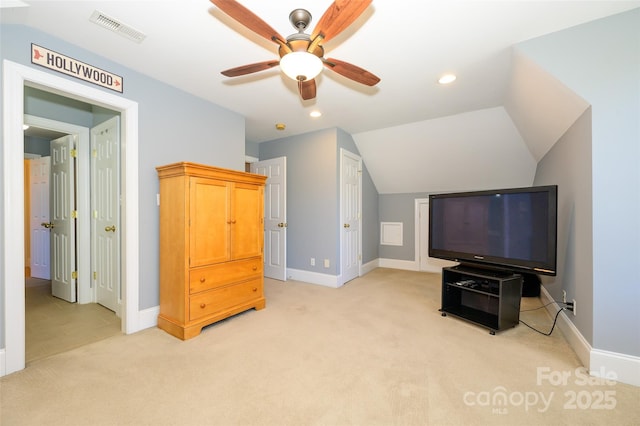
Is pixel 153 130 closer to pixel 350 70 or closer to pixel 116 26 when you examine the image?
pixel 116 26

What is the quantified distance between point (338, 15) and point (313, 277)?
11.7ft

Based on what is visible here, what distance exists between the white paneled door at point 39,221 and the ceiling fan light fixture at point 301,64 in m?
4.48

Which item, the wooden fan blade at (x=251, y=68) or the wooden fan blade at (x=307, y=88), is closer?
the wooden fan blade at (x=251, y=68)

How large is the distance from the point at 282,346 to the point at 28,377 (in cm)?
170

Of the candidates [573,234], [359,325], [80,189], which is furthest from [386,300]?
[80,189]

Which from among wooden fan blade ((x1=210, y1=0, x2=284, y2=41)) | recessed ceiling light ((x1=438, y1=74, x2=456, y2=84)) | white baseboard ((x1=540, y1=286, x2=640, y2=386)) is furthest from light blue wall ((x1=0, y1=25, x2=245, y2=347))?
white baseboard ((x1=540, y1=286, x2=640, y2=386))

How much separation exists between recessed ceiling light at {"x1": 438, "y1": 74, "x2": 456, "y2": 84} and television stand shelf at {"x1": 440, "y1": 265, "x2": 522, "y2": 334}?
6.37ft

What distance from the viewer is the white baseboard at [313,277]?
4.03 meters

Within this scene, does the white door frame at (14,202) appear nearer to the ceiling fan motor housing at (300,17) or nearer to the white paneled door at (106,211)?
the white paneled door at (106,211)

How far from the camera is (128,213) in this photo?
2.45 m

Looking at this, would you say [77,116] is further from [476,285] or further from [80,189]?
[476,285]

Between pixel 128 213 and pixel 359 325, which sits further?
pixel 359 325

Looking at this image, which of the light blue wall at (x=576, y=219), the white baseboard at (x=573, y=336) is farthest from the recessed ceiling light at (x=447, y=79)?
the white baseboard at (x=573, y=336)

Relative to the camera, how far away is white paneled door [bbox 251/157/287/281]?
174 inches
